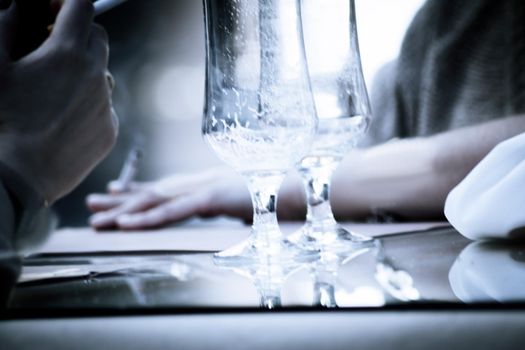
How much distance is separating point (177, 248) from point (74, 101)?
16 centimetres

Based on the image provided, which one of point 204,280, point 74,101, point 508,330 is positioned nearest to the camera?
point 508,330

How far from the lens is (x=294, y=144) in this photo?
368mm

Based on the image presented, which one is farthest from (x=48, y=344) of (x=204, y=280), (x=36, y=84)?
(x=36, y=84)

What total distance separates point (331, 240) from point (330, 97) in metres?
0.10

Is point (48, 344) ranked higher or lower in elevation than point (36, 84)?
lower

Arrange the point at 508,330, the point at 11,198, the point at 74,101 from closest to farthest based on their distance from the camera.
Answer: the point at 508,330, the point at 11,198, the point at 74,101

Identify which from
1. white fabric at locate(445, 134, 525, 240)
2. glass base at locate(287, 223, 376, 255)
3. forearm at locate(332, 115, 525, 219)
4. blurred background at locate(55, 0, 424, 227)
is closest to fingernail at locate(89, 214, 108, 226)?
forearm at locate(332, 115, 525, 219)

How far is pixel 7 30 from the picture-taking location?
18.8 inches

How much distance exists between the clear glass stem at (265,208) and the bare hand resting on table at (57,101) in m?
0.18

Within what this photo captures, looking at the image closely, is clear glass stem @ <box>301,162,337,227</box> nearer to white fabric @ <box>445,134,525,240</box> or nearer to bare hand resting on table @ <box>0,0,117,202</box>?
white fabric @ <box>445,134,525,240</box>

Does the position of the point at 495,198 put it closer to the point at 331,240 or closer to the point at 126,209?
the point at 331,240

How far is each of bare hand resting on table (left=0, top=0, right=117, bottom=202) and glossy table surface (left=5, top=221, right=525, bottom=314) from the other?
0.09 m

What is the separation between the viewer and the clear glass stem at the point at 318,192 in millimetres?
464

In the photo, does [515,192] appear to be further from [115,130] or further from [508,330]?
[115,130]
